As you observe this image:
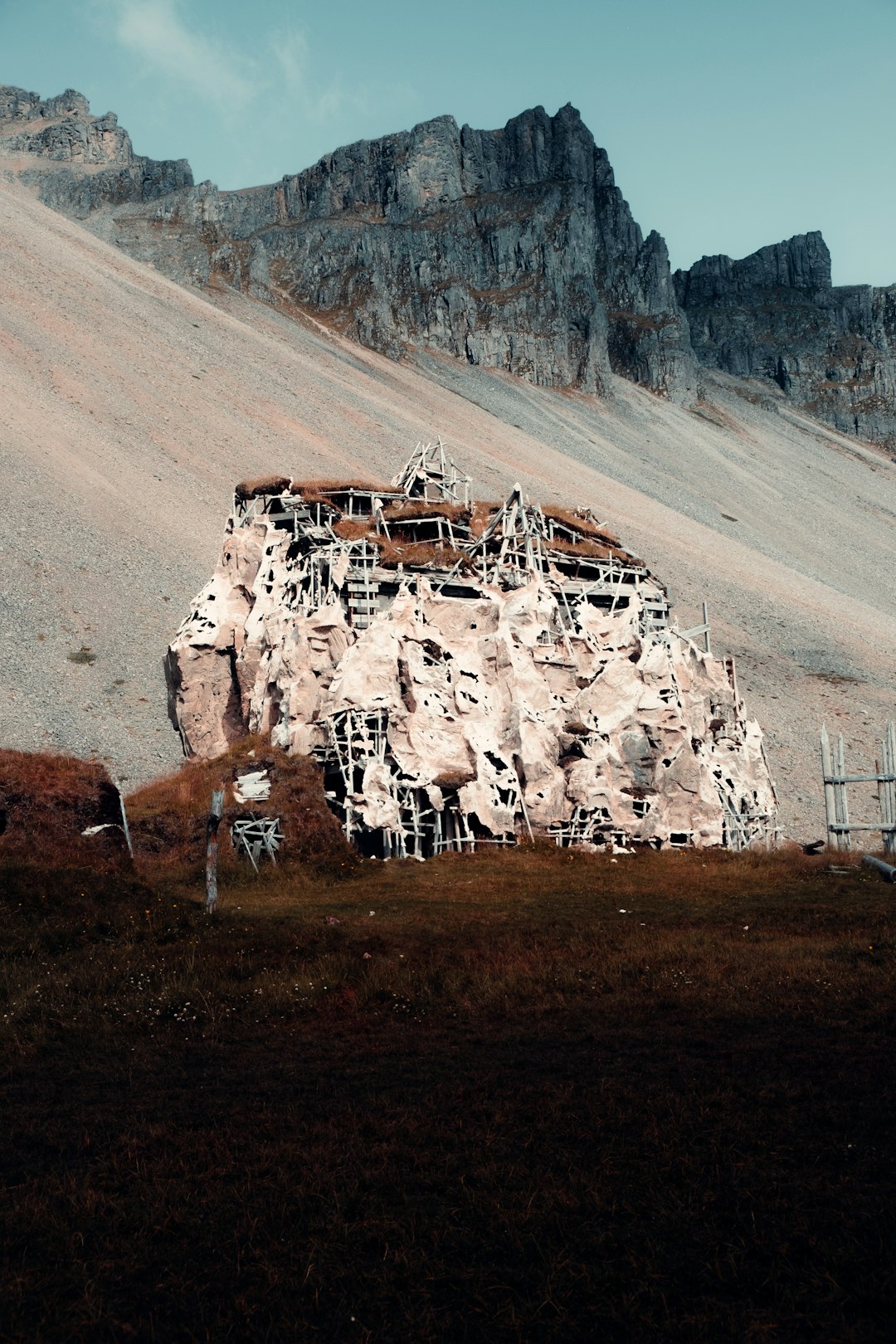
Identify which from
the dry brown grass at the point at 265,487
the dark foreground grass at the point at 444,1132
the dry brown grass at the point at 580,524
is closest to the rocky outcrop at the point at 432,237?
the dry brown grass at the point at 265,487

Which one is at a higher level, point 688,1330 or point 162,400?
point 162,400

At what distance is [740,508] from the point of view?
356 feet

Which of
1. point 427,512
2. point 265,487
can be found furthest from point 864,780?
point 265,487

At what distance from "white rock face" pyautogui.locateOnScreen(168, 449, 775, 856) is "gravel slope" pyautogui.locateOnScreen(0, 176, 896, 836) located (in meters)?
8.93

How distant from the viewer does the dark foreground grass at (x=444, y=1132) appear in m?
6.84

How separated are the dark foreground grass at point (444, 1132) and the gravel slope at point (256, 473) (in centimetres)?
2616

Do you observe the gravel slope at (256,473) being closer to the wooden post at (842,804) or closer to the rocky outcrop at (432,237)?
the rocky outcrop at (432,237)

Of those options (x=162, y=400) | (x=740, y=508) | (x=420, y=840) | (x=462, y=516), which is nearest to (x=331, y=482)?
(x=462, y=516)

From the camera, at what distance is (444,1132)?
9555 millimetres

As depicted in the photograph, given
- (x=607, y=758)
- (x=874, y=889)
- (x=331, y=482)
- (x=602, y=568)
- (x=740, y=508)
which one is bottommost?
(x=874, y=889)

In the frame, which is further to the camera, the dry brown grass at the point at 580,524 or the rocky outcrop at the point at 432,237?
the rocky outcrop at the point at 432,237

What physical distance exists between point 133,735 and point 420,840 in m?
17.9

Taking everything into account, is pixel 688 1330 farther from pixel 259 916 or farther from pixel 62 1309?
pixel 259 916

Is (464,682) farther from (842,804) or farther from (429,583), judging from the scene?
(842,804)
